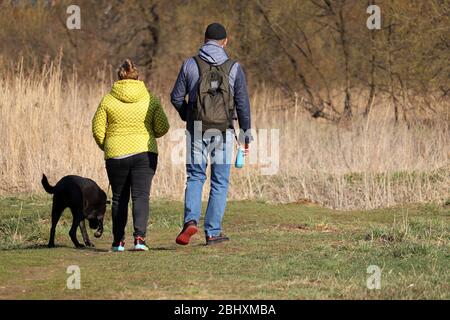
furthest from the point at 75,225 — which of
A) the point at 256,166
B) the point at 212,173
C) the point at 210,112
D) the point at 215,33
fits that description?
the point at 256,166

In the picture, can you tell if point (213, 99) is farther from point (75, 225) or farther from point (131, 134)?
point (75, 225)

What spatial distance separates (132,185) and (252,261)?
1453 millimetres

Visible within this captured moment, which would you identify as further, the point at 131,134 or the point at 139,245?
the point at 139,245

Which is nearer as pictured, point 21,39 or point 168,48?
point 21,39

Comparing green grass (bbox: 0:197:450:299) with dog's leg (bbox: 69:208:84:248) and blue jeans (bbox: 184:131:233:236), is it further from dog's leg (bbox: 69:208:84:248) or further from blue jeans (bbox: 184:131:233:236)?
blue jeans (bbox: 184:131:233:236)

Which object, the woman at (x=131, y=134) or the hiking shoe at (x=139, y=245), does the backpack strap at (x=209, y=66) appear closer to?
the woman at (x=131, y=134)

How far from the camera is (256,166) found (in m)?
17.5

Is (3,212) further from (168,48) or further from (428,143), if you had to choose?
(168,48)

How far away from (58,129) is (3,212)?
347cm

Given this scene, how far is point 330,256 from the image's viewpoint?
8.74 metres

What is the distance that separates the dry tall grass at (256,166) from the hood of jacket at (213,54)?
556 cm

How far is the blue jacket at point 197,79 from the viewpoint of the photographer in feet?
29.8
